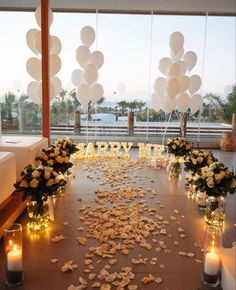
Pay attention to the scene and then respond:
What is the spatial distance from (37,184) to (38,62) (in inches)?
145

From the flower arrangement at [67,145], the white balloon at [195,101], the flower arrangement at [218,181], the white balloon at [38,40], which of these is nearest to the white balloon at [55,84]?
the white balloon at [38,40]

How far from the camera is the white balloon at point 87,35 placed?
6242 mm

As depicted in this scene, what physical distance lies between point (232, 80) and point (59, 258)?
695 centimetres

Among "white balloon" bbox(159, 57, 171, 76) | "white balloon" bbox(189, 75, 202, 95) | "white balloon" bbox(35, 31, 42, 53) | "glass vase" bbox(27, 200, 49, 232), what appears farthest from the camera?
"white balloon" bbox(189, 75, 202, 95)

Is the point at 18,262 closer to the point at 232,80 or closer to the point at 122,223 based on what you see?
the point at 122,223

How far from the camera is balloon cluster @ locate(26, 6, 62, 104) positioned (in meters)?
5.33

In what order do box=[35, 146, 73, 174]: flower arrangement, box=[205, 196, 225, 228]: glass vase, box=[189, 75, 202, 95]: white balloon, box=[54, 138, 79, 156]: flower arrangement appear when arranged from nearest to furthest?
box=[205, 196, 225, 228]: glass vase, box=[35, 146, 73, 174]: flower arrangement, box=[54, 138, 79, 156]: flower arrangement, box=[189, 75, 202, 95]: white balloon

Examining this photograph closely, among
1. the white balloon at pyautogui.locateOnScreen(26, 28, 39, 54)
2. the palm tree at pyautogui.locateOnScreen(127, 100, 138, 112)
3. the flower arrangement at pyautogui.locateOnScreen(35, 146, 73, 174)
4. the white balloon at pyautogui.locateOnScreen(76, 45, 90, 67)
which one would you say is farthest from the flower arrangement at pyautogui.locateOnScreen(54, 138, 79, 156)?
the palm tree at pyautogui.locateOnScreen(127, 100, 138, 112)

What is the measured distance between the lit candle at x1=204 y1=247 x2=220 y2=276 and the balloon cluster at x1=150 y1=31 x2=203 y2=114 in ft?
15.6

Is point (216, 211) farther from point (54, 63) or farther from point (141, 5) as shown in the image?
point (141, 5)

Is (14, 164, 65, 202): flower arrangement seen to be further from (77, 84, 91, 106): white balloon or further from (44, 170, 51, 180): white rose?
(77, 84, 91, 106): white balloon

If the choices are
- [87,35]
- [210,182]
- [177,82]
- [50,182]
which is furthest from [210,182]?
[87,35]

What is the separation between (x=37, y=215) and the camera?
264 centimetres

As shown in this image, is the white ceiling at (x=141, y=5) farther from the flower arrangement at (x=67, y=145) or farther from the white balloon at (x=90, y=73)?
the flower arrangement at (x=67, y=145)
